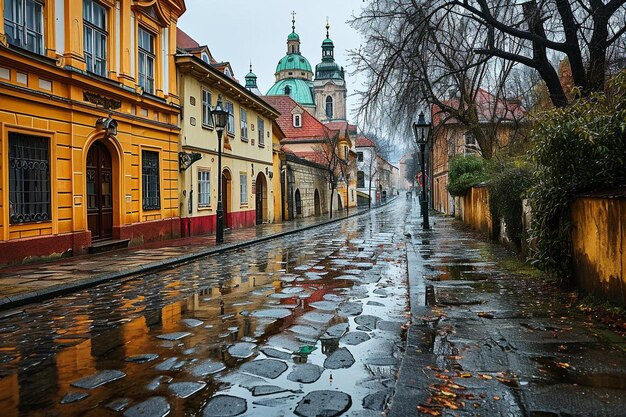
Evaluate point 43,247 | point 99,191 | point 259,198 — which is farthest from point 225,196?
point 43,247

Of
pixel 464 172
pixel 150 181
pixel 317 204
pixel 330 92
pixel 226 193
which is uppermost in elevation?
pixel 330 92

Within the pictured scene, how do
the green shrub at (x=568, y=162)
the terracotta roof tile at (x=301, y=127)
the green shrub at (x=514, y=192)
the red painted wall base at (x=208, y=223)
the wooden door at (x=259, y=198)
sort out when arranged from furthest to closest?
the terracotta roof tile at (x=301, y=127), the wooden door at (x=259, y=198), the red painted wall base at (x=208, y=223), the green shrub at (x=514, y=192), the green shrub at (x=568, y=162)

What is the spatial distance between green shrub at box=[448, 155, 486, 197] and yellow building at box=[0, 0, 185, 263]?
12.1 metres

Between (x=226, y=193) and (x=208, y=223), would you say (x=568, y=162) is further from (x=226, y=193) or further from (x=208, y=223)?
(x=226, y=193)

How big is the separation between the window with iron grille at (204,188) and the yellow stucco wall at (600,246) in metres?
16.1

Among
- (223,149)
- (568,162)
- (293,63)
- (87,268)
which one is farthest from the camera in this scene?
(293,63)

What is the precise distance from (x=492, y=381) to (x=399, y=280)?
549 cm

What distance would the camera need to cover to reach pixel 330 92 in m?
88.9

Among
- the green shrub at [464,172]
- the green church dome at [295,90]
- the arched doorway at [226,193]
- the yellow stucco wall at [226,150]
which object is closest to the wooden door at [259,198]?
the yellow stucco wall at [226,150]

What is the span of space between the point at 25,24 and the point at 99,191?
499cm

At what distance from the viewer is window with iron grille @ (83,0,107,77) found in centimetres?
1405

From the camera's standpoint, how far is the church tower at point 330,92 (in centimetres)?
8856

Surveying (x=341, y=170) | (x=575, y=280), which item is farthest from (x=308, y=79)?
(x=575, y=280)

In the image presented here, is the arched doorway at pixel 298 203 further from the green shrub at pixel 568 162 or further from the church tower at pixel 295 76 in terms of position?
the church tower at pixel 295 76
